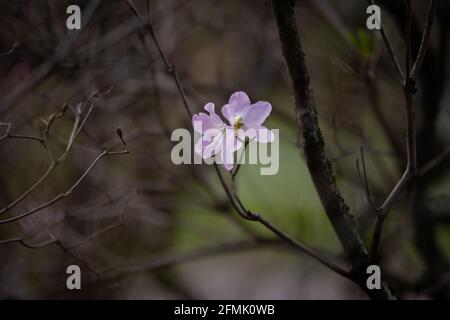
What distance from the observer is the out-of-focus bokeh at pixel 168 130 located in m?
2.26

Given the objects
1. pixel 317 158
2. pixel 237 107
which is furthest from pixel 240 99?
pixel 317 158

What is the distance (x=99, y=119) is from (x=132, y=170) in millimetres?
519

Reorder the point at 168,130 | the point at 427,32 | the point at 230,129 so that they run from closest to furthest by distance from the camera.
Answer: the point at 427,32 < the point at 230,129 < the point at 168,130

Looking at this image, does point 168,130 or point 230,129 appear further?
point 168,130

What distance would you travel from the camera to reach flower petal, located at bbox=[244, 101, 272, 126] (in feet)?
4.55

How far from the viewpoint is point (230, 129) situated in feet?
4.55

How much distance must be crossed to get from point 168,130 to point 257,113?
1.18 meters

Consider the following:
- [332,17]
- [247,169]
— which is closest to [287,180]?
[247,169]

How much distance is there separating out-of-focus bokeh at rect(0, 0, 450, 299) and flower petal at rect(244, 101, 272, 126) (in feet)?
1.45

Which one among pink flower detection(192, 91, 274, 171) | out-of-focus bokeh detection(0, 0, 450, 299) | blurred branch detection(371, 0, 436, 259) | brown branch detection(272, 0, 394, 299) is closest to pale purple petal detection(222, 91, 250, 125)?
pink flower detection(192, 91, 274, 171)

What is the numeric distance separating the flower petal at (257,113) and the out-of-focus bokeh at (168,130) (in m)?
0.44

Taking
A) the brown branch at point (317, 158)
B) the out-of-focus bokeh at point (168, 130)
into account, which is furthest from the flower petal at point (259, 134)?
the out-of-focus bokeh at point (168, 130)

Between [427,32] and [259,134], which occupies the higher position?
[427,32]

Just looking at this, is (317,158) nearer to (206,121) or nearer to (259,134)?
(259,134)
